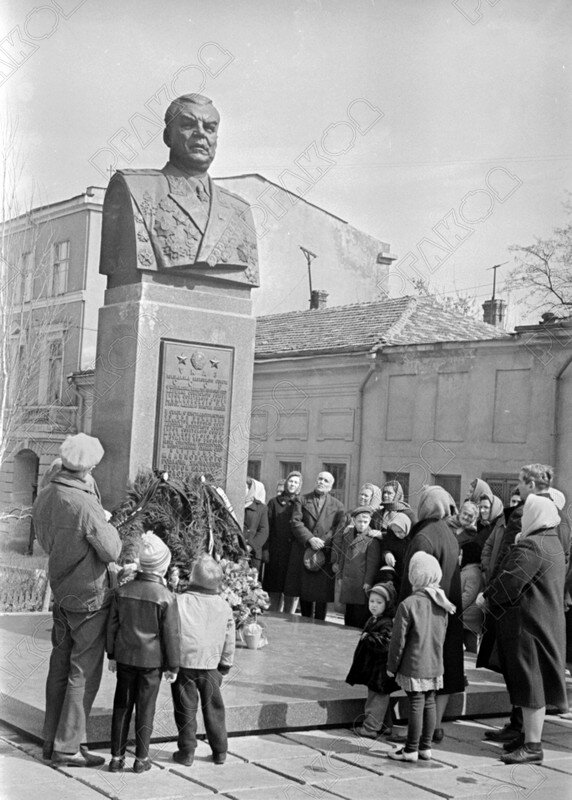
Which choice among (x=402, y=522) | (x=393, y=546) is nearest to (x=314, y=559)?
(x=393, y=546)

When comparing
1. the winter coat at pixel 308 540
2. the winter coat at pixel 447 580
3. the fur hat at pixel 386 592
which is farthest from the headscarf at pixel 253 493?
the winter coat at pixel 447 580

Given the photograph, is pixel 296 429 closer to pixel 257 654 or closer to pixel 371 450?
pixel 371 450

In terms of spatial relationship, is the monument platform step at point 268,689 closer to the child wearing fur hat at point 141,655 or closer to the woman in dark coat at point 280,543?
the child wearing fur hat at point 141,655

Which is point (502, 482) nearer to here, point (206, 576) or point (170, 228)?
point (170, 228)

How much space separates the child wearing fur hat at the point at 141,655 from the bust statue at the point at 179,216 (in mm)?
3757

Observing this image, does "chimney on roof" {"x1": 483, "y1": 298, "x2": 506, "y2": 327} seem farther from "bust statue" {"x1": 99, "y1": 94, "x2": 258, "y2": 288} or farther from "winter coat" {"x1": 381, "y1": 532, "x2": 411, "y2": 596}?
"bust statue" {"x1": 99, "y1": 94, "x2": 258, "y2": 288}

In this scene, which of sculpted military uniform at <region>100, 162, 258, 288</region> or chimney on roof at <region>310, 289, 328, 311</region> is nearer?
sculpted military uniform at <region>100, 162, 258, 288</region>

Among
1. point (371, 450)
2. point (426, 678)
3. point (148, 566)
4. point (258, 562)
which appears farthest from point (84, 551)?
point (371, 450)

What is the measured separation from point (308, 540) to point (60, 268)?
20.4 meters

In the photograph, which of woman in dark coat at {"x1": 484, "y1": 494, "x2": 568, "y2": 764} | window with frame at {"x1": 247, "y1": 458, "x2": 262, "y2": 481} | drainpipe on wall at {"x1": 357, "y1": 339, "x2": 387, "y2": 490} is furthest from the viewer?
window with frame at {"x1": 247, "y1": 458, "x2": 262, "y2": 481}

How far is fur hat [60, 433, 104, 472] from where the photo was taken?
5930 millimetres

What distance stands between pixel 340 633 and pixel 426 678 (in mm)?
3120

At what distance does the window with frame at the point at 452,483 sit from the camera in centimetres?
1975

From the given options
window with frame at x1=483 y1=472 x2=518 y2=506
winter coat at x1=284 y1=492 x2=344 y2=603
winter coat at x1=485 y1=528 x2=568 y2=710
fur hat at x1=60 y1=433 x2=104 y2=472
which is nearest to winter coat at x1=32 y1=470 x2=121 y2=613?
fur hat at x1=60 y1=433 x2=104 y2=472
